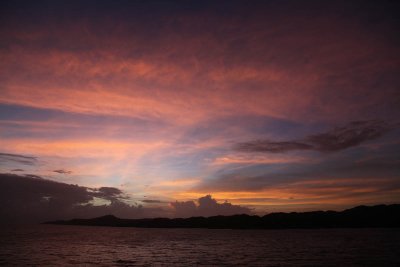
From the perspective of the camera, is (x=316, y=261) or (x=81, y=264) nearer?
(x=81, y=264)

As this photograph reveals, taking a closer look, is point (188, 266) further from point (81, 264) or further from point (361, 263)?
point (361, 263)

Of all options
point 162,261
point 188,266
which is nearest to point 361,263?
point 188,266

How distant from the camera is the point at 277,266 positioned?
5344 cm

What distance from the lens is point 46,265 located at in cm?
5347

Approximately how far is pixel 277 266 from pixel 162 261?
70.7ft

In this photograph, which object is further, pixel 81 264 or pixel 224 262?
pixel 224 262

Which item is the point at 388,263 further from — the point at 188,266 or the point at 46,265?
the point at 46,265

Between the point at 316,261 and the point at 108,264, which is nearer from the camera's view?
the point at 108,264

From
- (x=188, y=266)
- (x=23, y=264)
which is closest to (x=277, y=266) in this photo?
(x=188, y=266)

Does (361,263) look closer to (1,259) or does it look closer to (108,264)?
(108,264)

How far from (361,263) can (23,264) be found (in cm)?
5994

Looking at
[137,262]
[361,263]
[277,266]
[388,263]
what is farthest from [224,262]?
[388,263]

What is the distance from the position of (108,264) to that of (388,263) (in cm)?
5003

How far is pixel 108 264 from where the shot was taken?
181ft
